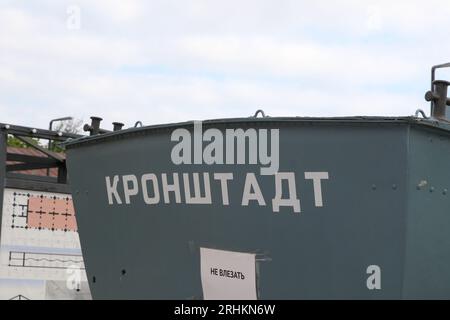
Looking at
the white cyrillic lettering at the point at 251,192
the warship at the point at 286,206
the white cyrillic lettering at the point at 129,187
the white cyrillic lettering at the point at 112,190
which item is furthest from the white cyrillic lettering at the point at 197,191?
the white cyrillic lettering at the point at 112,190

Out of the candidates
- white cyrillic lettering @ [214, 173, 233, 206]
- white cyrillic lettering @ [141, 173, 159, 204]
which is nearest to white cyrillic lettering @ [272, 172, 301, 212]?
white cyrillic lettering @ [214, 173, 233, 206]

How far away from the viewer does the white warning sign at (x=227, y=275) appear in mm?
3770

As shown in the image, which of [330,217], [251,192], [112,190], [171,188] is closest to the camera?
[330,217]

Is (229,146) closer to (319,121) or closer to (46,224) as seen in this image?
(319,121)

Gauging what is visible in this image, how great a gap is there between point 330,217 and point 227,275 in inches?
27.1

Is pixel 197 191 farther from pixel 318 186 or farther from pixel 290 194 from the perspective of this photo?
pixel 318 186

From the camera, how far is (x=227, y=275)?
384cm

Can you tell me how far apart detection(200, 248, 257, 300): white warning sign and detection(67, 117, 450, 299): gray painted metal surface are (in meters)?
0.05

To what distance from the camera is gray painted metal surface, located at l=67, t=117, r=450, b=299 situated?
337cm

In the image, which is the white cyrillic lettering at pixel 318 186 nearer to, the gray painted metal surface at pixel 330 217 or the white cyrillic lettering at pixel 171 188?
the gray painted metal surface at pixel 330 217

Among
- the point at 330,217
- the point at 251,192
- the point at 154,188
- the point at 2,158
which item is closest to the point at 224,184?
the point at 251,192

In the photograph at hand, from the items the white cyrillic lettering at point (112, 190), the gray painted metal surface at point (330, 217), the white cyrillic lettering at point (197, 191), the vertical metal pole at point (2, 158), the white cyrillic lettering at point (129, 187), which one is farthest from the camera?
the vertical metal pole at point (2, 158)

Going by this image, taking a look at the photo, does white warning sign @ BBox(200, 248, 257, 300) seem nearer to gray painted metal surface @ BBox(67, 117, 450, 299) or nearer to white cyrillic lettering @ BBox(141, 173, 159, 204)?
gray painted metal surface @ BBox(67, 117, 450, 299)

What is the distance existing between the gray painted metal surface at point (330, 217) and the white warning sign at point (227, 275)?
5cm
